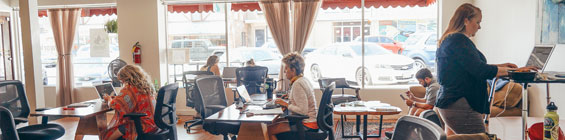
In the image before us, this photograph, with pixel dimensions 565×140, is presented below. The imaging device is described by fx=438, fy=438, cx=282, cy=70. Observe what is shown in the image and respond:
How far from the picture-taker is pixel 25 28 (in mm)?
5812

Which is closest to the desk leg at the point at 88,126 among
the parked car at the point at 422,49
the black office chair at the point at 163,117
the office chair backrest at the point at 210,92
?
the black office chair at the point at 163,117

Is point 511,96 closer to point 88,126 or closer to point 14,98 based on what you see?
point 88,126

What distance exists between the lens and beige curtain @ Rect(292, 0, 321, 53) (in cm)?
727

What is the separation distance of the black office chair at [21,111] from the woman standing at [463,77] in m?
3.67

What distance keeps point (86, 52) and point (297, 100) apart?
20.8 ft

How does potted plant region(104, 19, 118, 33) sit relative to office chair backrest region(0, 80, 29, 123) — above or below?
above

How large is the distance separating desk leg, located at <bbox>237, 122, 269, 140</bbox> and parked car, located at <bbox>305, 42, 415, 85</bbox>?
12.7 feet

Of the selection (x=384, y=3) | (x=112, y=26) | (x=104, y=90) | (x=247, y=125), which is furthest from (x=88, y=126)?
(x=384, y=3)

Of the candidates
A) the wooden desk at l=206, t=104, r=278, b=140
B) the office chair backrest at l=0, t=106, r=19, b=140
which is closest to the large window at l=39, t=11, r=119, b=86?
the office chair backrest at l=0, t=106, r=19, b=140

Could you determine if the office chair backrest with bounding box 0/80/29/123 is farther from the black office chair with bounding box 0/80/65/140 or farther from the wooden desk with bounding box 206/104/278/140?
the wooden desk with bounding box 206/104/278/140

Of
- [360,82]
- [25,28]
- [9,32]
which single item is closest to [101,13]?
[9,32]

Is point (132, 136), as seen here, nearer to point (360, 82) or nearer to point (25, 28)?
point (25, 28)

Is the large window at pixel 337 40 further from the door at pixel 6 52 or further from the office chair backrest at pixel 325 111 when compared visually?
the office chair backrest at pixel 325 111

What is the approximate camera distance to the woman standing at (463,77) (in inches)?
96.2
